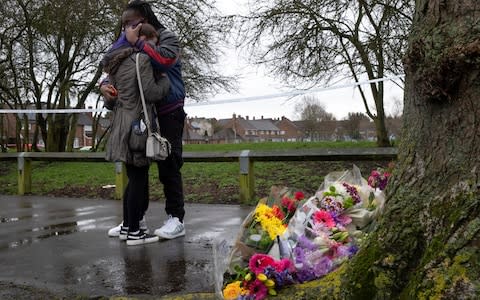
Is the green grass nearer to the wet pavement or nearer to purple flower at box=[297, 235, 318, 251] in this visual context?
the wet pavement

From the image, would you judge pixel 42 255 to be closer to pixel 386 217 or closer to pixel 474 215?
pixel 386 217

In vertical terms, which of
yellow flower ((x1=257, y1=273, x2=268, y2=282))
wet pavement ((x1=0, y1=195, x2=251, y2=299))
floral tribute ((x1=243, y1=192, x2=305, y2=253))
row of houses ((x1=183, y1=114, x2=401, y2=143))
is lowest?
wet pavement ((x1=0, y1=195, x2=251, y2=299))

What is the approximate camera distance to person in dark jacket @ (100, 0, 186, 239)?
169 inches

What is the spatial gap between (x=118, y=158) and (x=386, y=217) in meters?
2.57

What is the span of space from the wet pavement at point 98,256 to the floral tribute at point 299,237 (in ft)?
1.87

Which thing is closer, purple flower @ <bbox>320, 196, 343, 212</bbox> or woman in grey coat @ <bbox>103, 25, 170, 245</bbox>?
purple flower @ <bbox>320, 196, 343, 212</bbox>

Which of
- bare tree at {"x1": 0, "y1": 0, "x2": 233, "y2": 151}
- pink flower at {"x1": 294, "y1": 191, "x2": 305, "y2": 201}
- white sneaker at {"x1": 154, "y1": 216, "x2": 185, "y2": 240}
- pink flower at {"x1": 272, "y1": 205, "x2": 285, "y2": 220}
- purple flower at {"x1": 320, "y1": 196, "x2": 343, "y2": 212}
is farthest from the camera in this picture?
bare tree at {"x1": 0, "y1": 0, "x2": 233, "y2": 151}

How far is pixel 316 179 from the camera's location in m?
9.01

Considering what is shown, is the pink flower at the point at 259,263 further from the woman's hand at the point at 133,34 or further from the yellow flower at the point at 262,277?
the woman's hand at the point at 133,34

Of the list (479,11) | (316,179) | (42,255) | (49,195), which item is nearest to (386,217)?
(479,11)

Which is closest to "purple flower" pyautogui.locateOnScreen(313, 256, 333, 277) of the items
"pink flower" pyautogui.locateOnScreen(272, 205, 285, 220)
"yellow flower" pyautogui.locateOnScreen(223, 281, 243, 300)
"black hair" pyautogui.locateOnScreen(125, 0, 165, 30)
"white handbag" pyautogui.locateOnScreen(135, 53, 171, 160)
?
"yellow flower" pyautogui.locateOnScreen(223, 281, 243, 300)

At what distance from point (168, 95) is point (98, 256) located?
1.44 meters

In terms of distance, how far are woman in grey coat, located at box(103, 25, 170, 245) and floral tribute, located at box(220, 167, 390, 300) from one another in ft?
4.88

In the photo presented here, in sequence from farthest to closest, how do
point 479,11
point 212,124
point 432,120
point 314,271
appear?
1. point 212,124
2. point 314,271
3. point 432,120
4. point 479,11
